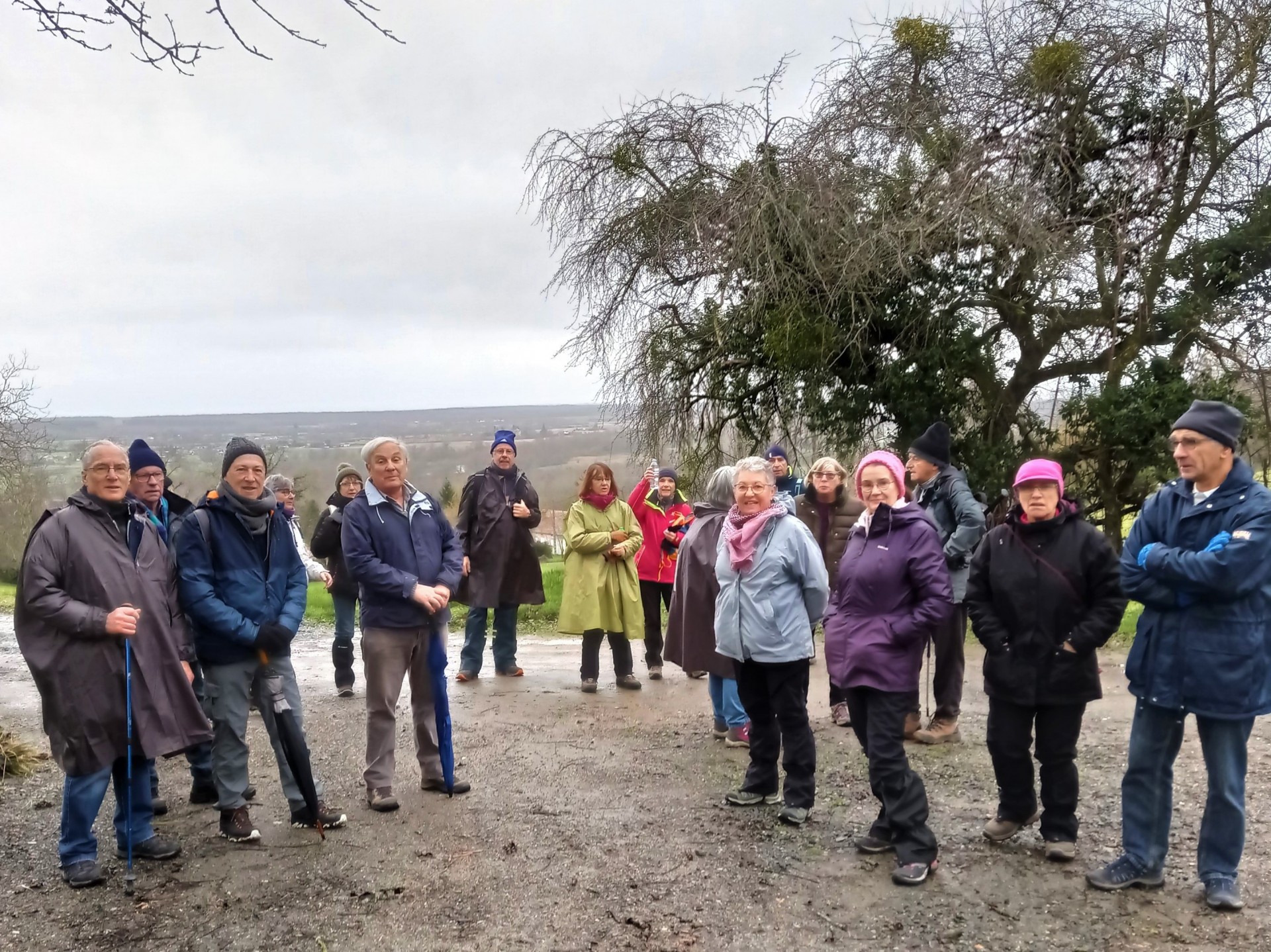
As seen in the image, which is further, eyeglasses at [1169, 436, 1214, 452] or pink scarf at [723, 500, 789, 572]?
pink scarf at [723, 500, 789, 572]

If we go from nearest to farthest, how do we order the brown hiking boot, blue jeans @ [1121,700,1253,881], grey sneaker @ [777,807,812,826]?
blue jeans @ [1121,700,1253,881]
grey sneaker @ [777,807,812,826]
the brown hiking boot

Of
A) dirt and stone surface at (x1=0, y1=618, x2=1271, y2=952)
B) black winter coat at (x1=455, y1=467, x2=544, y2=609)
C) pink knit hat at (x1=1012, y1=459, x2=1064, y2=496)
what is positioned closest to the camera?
dirt and stone surface at (x1=0, y1=618, x2=1271, y2=952)

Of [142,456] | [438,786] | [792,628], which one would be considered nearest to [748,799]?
[792,628]

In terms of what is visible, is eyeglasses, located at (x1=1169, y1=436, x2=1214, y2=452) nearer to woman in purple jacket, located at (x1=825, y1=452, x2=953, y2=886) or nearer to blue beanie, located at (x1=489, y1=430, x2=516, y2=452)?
woman in purple jacket, located at (x1=825, y1=452, x2=953, y2=886)

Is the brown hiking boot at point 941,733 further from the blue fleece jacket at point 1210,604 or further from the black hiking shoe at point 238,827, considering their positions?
the black hiking shoe at point 238,827

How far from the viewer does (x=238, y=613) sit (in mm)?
4766

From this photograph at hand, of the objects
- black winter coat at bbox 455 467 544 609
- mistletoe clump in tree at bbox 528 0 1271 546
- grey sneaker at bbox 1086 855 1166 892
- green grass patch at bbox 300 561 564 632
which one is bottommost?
green grass patch at bbox 300 561 564 632

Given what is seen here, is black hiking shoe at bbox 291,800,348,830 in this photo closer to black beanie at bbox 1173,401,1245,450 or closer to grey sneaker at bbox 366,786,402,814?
grey sneaker at bbox 366,786,402,814

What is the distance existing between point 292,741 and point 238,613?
0.67 meters

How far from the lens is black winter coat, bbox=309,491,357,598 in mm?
8141

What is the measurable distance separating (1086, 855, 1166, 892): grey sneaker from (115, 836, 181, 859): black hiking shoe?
399 cm

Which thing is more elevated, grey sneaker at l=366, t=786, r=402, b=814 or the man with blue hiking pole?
the man with blue hiking pole

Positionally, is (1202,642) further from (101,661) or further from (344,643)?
(344,643)

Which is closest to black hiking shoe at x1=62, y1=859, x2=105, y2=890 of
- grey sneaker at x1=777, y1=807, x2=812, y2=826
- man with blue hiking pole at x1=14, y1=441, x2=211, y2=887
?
man with blue hiking pole at x1=14, y1=441, x2=211, y2=887
